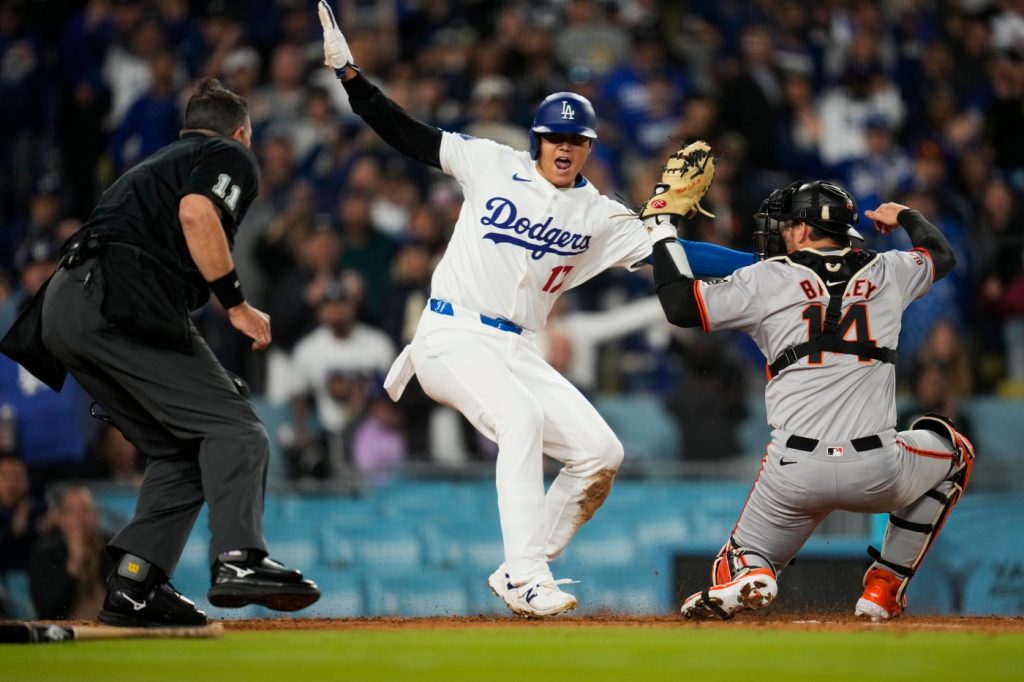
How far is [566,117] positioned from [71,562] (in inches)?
183

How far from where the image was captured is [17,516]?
9.73 meters

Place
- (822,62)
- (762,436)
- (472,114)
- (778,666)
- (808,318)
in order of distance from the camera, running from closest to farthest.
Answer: (778,666), (808,318), (762,436), (472,114), (822,62)

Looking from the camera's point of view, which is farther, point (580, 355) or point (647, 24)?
point (647, 24)

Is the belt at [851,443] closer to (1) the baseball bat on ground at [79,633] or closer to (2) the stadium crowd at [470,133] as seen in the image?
(1) the baseball bat on ground at [79,633]

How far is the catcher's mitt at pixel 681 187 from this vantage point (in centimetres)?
675

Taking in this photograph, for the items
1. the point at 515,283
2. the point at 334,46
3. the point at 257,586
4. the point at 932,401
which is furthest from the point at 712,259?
the point at 932,401

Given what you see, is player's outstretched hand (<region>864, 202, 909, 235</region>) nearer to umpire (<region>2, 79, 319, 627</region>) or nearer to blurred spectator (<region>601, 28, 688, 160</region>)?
umpire (<region>2, 79, 319, 627</region>)

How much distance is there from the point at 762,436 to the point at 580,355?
1.39 metres

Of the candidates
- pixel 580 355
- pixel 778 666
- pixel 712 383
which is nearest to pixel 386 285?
pixel 580 355

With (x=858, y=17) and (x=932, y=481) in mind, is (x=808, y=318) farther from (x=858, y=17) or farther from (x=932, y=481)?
(x=858, y=17)

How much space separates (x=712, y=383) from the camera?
1013 cm

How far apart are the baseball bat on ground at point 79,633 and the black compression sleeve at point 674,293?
7.76ft

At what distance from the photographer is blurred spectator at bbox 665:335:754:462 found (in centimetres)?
993

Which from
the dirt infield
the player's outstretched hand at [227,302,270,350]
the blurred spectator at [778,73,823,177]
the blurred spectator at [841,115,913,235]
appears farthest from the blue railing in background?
the blurred spectator at [778,73,823,177]
